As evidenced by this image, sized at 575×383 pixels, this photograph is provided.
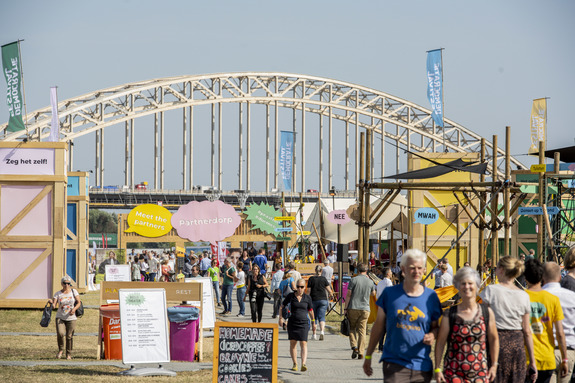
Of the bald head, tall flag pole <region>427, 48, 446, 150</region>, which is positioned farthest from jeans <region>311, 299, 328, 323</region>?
tall flag pole <region>427, 48, 446, 150</region>

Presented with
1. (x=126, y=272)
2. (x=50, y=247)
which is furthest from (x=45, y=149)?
(x=126, y=272)

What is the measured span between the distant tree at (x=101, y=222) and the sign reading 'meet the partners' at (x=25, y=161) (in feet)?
339

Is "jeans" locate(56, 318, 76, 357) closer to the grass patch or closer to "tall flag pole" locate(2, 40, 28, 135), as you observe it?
the grass patch

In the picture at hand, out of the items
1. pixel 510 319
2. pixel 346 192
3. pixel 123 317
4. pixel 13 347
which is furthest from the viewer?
pixel 346 192

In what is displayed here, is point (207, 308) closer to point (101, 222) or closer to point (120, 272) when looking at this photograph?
point (120, 272)

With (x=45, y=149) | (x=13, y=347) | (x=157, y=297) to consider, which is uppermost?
(x=45, y=149)

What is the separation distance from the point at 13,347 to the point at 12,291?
253 inches

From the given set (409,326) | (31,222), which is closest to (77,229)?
(31,222)

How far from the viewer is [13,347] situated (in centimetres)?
1444

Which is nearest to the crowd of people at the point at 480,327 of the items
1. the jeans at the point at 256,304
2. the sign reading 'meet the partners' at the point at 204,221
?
the jeans at the point at 256,304

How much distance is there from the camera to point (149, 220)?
2498 cm

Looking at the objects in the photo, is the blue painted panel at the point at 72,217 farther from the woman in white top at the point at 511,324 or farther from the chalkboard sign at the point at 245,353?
the woman in white top at the point at 511,324

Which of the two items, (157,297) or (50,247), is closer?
(157,297)

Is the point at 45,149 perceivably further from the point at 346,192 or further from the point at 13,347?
the point at 346,192
